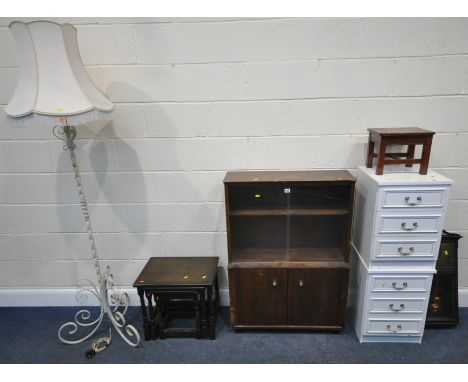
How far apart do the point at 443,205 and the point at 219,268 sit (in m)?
1.45

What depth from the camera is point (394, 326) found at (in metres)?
1.83

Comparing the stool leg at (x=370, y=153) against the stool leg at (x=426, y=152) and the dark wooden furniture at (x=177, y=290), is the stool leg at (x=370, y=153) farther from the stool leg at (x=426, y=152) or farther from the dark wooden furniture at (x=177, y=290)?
the dark wooden furniture at (x=177, y=290)

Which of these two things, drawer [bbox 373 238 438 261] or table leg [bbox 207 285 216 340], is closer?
drawer [bbox 373 238 438 261]

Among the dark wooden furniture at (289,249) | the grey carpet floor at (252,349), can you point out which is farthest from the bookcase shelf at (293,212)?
the grey carpet floor at (252,349)

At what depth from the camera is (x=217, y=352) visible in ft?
6.04

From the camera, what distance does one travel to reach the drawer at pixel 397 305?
5.85 feet

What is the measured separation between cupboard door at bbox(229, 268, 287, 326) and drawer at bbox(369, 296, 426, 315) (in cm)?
53

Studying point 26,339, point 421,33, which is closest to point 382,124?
point 421,33

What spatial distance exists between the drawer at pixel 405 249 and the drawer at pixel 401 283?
0.40 ft

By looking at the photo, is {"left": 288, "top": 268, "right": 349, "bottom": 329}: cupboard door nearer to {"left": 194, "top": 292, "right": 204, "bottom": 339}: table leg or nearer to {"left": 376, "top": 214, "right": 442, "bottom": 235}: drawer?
{"left": 376, "top": 214, "right": 442, "bottom": 235}: drawer

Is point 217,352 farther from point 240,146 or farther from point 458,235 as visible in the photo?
point 458,235

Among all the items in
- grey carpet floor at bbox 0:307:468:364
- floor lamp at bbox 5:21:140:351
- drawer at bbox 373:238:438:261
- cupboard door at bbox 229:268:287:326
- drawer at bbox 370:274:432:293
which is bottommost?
grey carpet floor at bbox 0:307:468:364

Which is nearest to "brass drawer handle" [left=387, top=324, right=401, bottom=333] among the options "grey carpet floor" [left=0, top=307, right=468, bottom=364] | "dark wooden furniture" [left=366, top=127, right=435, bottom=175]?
"grey carpet floor" [left=0, top=307, right=468, bottom=364]

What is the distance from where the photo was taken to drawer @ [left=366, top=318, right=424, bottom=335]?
1825 millimetres
